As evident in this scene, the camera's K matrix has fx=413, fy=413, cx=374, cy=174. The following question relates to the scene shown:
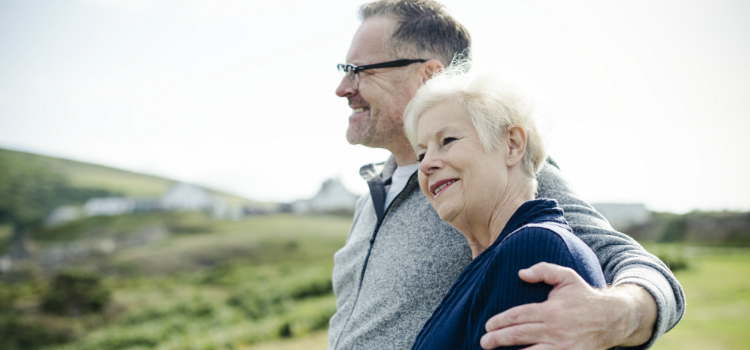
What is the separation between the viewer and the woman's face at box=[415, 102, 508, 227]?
4.47ft

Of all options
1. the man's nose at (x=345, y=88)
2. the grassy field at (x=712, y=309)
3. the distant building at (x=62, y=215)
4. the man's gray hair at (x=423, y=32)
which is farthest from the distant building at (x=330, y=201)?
the man's gray hair at (x=423, y=32)

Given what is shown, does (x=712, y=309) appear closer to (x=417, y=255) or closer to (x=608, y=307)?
(x=417, y=255)

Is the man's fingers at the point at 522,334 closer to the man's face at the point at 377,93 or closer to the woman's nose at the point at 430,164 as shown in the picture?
the woman's nose at the point at 430,164

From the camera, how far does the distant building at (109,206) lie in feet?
81.3

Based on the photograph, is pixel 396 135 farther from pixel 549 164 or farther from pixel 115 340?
pixel 115 340

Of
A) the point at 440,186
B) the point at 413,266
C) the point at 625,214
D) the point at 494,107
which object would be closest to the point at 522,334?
the point at 440,186

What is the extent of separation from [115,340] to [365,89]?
56.2 feet

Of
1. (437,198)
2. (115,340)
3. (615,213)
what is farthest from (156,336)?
(615,213)

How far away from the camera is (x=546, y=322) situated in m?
0.92

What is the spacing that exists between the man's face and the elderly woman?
0.70m

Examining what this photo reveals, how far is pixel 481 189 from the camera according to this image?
1361 mm

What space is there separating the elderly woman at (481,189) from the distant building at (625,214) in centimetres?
1691

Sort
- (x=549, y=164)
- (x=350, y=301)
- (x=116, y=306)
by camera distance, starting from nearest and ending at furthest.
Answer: (x=549, y=164) < (x=350, y=301) < (x=116, y=306)

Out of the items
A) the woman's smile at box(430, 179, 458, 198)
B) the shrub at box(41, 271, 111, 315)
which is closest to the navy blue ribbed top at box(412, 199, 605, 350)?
the woman's smile at box(430, 179, 458, 198)
